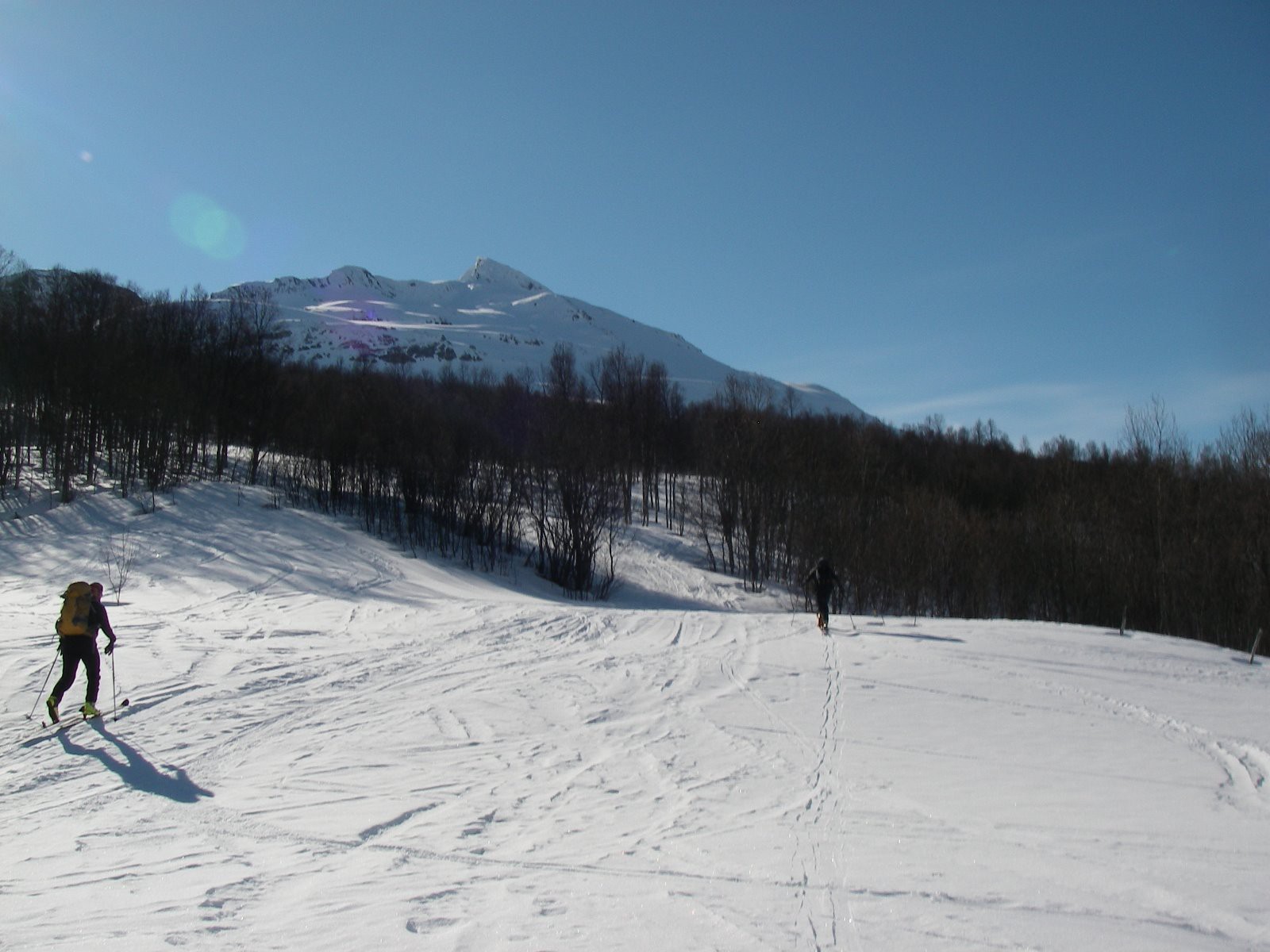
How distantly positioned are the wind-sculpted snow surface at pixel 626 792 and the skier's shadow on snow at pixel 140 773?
5 centimetres

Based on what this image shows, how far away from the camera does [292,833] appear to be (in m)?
6.58

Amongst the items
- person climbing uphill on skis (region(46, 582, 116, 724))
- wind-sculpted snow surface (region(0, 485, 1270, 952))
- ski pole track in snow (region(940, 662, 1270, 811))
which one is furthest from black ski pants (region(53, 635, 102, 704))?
ski pole track in snow (region(940, 662, 1270, 811))

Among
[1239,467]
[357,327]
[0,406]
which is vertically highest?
[357,327]

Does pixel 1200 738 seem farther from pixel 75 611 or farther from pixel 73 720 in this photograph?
pixel 75 611

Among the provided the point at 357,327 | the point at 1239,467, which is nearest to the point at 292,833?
the point at 1239,467

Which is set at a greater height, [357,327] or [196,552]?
[357,327]

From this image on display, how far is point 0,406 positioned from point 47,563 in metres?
12.0

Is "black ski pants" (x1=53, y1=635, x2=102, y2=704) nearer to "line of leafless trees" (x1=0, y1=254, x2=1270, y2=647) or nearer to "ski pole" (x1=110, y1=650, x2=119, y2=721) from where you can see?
"ski pole" (x1=110, y1=650, x2=119, y2=721)

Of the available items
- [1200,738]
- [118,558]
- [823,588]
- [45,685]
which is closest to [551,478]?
[118,558]

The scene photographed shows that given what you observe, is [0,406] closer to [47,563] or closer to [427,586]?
[47,563]

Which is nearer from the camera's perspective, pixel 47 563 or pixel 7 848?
pixel 7 848

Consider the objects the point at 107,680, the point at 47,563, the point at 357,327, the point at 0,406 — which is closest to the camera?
the point at 107,680

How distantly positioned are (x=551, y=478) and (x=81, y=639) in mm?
27805

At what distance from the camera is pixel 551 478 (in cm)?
3734
